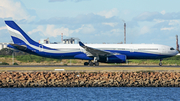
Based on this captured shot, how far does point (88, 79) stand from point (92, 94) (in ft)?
19.0

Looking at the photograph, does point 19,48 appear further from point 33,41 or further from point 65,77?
point 65,77

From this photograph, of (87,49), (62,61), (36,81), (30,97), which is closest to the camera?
(30,97)

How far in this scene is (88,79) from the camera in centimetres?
3712

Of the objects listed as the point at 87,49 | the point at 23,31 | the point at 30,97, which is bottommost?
the point at 30,97

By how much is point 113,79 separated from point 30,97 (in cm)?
1143

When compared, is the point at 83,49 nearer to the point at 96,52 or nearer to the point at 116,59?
the point at 96,52

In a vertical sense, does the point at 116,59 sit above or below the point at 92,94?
above

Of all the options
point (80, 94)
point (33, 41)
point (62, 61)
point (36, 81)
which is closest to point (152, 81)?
Answer: point (80, 94)

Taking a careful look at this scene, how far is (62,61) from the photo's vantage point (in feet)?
224

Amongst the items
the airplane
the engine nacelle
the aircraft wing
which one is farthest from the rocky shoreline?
the airplane

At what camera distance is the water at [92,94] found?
2933 centimetres

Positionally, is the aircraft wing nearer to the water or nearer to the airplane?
the airplane


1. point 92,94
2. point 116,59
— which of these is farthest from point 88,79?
point 116,59

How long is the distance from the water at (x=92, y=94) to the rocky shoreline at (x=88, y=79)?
1060mm
